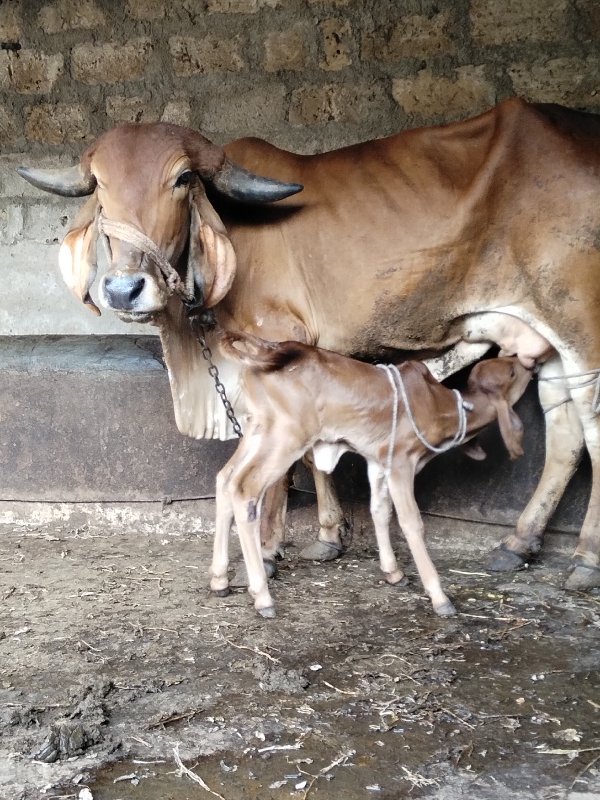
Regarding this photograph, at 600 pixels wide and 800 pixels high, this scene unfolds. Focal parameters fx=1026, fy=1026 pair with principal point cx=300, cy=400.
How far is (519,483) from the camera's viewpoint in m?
4.79

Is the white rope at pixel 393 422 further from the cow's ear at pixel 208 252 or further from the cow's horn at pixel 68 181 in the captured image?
the cow's horn at pixel 68 181

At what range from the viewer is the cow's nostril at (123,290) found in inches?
139

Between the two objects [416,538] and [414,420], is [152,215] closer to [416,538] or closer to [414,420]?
[414,420]

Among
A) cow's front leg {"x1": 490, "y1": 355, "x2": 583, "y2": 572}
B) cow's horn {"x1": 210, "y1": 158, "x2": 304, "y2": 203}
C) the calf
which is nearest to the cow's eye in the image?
cow's horn {"x1": 210, "y1": 158, "x2": 304, "y2": 203}

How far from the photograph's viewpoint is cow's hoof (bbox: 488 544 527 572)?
448 cm

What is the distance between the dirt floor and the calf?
0.87ft

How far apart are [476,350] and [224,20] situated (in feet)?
7.57

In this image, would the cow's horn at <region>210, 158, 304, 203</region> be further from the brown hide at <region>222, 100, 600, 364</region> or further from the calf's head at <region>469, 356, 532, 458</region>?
the calf's head at <region>469, 356, 532, 458</region>

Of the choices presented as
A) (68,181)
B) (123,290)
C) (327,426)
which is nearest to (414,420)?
(327,426)

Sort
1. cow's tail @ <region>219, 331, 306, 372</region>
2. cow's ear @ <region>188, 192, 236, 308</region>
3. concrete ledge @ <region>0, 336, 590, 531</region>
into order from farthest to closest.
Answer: concrete ledge @ <region>0, 336, 590, 531</region> < cow's ear @ <region>188, 192, 236, 308</region> < cow's tail @ <region>219, 331, 306, 372</region>

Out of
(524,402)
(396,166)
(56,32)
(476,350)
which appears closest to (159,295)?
(396,166)

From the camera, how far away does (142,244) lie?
3.64m

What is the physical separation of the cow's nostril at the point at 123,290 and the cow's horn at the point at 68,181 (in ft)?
2.02

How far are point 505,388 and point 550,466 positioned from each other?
0.51 m
